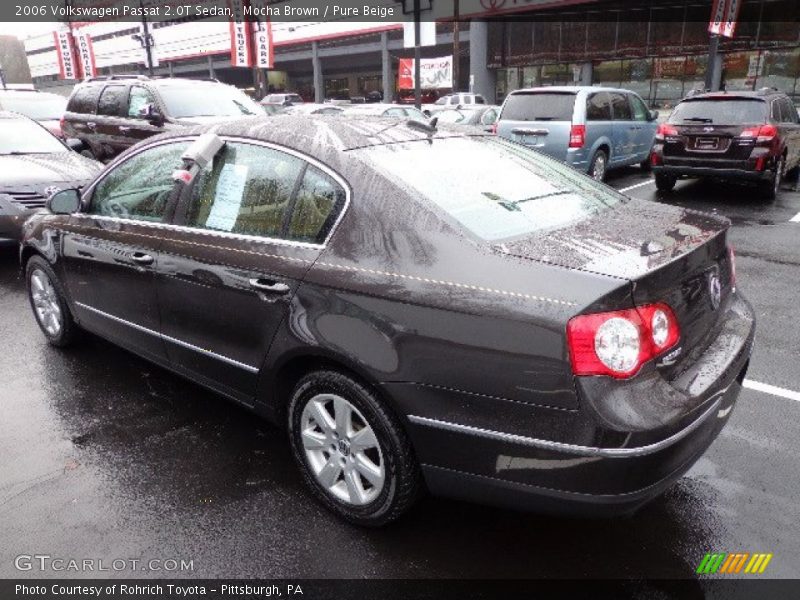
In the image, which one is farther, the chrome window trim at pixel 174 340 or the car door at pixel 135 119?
the car door at pixel 135 119

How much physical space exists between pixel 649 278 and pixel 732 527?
4.19ft

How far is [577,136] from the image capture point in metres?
9.82

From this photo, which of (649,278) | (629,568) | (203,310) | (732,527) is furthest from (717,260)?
(203,310)

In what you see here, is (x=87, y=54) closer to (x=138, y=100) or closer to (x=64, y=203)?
(x=138, y=100)

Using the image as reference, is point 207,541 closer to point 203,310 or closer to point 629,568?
point 203,310

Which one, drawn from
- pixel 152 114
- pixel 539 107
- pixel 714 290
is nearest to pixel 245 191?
pixel 714 290

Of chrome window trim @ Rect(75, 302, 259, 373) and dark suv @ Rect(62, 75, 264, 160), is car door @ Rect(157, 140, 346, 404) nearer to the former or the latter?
chrome window trim @ Rect(75, 302, 259, 373)

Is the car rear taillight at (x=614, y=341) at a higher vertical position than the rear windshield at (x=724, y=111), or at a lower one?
lower

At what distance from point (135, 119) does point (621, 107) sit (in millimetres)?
8388

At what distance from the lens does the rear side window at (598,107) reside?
33.4 feet

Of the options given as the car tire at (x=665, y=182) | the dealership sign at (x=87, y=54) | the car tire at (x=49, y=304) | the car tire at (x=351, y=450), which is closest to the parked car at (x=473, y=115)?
the car tire at (x=665, y=182)

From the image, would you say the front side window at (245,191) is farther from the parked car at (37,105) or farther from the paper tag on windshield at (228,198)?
the parked car at (37,105)

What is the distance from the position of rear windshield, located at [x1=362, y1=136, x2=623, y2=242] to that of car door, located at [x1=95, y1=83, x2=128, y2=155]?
338 inches

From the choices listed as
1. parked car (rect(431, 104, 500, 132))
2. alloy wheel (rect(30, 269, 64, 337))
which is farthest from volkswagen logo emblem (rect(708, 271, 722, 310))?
parked car (rect(431, 104, 500, 132))
